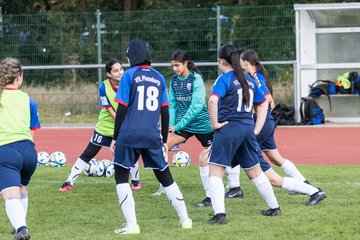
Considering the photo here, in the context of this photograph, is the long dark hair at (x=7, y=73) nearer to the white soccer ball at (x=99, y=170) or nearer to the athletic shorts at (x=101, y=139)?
the athletic shorts at (x=101, y=139)

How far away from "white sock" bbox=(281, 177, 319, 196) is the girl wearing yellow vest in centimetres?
263

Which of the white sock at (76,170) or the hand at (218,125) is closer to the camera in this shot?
the hand at (218,125)

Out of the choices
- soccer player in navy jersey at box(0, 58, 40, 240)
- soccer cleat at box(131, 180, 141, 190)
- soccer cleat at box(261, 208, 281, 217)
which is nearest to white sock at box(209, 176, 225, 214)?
soccer cleat at box(261, 208, 281, 217)

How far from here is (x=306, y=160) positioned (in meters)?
14.1

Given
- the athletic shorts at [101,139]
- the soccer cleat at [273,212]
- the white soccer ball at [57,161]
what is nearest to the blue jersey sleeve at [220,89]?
the soccer cleat at [273,212]

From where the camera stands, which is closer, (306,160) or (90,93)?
(306,160)

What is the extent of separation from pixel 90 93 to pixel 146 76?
1416 centimetres

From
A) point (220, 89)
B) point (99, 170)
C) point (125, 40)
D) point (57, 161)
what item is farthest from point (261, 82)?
point (125, 40)

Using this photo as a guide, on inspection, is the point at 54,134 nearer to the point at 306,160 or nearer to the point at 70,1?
the point at 306,160

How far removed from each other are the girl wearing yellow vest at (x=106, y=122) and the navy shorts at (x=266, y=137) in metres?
2.07

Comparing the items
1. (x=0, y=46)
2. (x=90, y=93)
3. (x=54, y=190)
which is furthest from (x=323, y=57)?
(x=54, y=190)

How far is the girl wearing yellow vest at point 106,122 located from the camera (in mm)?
10742

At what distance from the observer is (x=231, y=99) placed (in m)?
8.27

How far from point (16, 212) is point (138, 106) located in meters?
1.51
